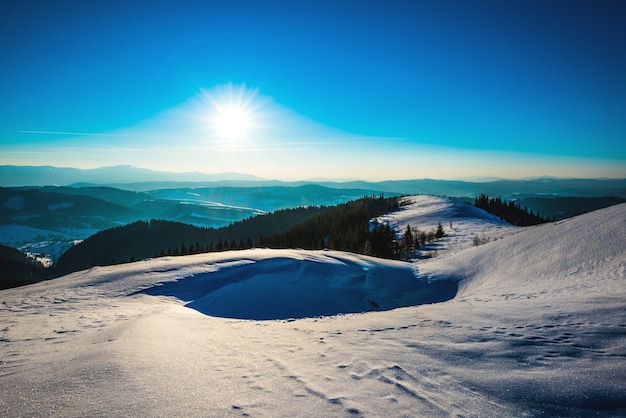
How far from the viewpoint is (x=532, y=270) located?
14.8 m

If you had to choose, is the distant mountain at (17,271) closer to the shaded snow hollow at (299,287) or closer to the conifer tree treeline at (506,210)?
the shaded snow hollow at (299,287)

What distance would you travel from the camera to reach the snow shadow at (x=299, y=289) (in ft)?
41.2

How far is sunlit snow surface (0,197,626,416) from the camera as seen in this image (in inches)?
150

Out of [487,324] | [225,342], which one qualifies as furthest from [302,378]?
[487,324]

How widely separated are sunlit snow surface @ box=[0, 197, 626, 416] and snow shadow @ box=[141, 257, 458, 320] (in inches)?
13.4

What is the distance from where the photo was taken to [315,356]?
5.87 metres

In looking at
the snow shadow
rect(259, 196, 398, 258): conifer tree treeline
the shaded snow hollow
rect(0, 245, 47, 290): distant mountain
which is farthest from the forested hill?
the snow shadow

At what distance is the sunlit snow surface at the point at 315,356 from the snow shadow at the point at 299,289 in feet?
1.12

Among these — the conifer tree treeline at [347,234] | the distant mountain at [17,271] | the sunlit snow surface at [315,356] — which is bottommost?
the distant mountain at [17,271]

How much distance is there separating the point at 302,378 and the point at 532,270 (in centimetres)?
1514

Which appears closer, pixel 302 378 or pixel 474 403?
pixel 474 403

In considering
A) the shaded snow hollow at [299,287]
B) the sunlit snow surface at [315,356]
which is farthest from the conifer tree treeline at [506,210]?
the sunlit snow surface at [315,356]

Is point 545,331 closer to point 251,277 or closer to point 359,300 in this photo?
point 359,300

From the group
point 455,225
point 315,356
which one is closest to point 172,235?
point 455,225
